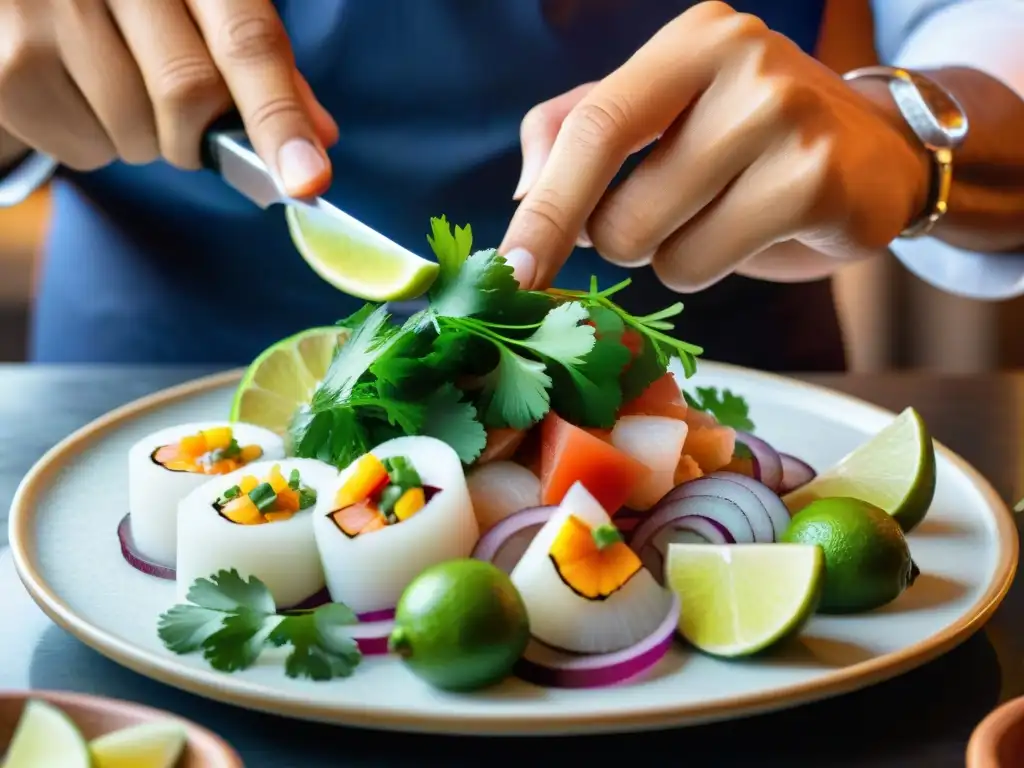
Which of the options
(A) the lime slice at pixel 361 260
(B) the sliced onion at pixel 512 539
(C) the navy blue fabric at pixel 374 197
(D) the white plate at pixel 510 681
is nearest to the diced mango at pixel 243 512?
(D) the white plate at pixel 510 681

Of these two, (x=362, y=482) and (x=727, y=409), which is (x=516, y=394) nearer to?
(x=362, y=482)

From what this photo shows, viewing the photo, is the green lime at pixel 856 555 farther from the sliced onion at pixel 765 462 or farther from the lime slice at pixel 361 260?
the lime slice at pixel 361 260

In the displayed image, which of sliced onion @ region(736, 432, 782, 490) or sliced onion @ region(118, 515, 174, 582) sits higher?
sliced onion @ region(118, 515, 174, 582)

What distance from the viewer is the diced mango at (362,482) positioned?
1.27 meters

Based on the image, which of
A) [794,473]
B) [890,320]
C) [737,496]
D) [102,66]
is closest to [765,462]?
[794,473]

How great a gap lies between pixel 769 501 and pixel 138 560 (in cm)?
71

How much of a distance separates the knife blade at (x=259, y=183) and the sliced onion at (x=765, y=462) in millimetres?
527

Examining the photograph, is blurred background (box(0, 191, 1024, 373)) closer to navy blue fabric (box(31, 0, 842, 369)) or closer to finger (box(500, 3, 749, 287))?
navy blue fabric (box(31, 0, 842, 369))

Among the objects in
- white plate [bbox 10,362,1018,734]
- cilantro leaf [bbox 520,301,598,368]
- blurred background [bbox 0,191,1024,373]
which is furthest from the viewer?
blurred background [bbox 0,191,1024,373]

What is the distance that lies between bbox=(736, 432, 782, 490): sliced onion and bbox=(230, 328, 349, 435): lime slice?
22.7 inches

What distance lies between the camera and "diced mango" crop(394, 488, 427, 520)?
1.25 metres

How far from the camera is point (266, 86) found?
65.3 inches

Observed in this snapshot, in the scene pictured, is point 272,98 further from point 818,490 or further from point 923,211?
point 923,211

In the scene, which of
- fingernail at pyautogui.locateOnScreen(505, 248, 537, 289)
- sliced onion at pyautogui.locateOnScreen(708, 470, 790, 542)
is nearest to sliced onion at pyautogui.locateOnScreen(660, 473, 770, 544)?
sliced onion at pyautogui.locateOnScreen(708, 470, 790, 542)
